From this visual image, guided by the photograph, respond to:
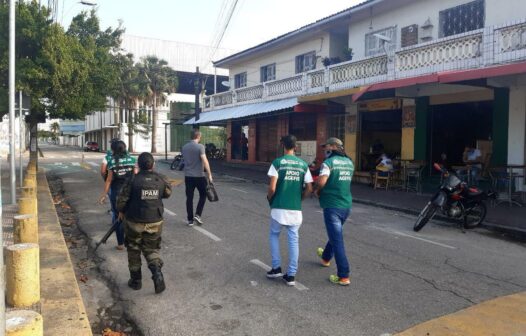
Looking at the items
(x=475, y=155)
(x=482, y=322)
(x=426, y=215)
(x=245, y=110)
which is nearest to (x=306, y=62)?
(x=245, y=110)

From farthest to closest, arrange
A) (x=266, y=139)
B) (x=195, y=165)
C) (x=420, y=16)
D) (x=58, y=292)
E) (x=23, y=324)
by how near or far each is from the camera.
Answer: (x=266, y=139), (x=420, y=16), (x=195, y=165), (x=58, y=292), (x=23, y=324)

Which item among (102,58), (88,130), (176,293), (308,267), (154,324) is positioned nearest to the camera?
(154,324)

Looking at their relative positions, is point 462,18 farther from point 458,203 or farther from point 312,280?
point 312,280

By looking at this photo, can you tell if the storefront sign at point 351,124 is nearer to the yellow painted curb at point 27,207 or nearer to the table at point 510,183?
the table at point 510,183

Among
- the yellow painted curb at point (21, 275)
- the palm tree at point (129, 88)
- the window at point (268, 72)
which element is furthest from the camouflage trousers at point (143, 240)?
the palm tree at point (129, 88)

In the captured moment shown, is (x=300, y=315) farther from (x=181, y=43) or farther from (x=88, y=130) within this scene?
(x=88, y=130)

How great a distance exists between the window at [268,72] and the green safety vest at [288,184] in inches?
794

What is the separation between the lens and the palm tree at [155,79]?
47.2 m

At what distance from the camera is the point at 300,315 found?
4.52 meters

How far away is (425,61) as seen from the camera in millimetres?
13797

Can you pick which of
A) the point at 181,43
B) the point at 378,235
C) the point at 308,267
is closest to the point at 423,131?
the point at 378,235

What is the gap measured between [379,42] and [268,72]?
9.15 m

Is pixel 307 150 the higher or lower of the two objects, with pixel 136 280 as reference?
higher

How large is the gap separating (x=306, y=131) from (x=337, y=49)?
3887mm
